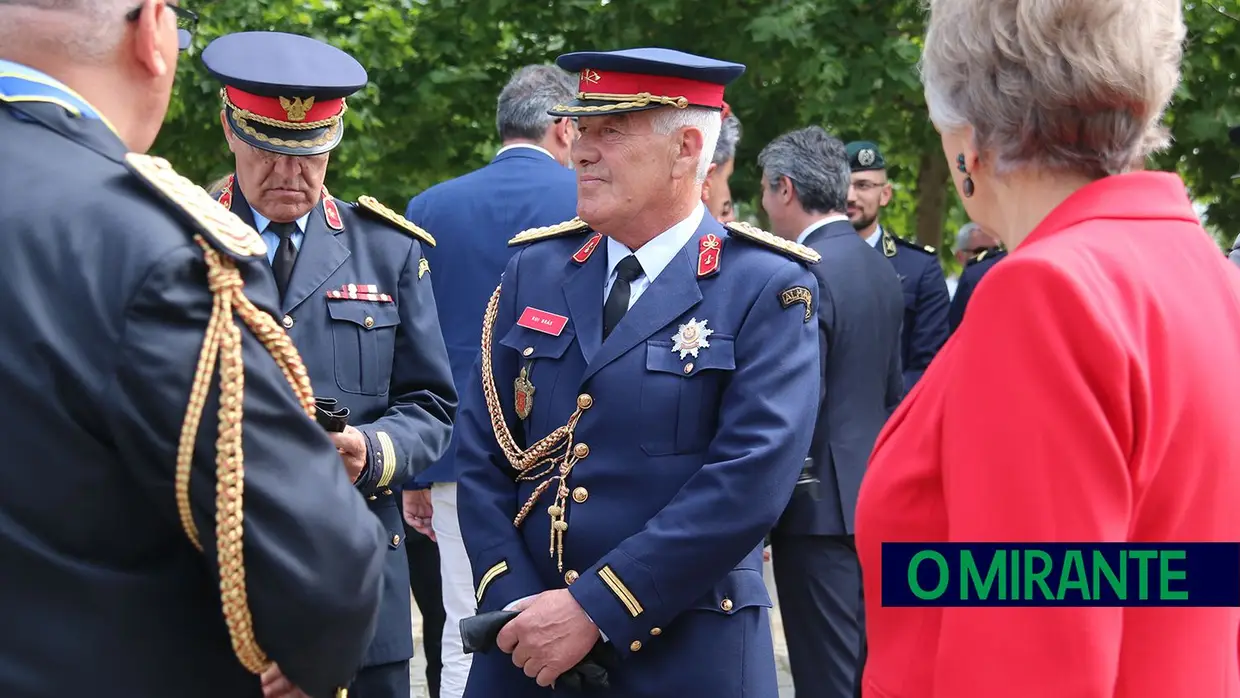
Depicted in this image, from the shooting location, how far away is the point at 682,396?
326 cm

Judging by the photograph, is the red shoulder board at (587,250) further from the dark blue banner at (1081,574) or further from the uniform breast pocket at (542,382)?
the dark blue banner at (1081,574)

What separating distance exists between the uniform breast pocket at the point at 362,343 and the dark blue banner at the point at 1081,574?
2.15m

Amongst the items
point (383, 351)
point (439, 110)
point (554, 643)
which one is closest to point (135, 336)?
point (554, 643)

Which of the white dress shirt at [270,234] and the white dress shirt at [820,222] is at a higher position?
the white dress shirt at [270,234]

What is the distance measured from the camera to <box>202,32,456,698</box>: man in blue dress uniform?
150 inches

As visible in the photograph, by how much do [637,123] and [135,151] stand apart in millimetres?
1556

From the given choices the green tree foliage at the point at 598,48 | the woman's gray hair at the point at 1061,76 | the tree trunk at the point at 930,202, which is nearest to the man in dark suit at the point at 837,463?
the green tree foliage at the point at 598,48

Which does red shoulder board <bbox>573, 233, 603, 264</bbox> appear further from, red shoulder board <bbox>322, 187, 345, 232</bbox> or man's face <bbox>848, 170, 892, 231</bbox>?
man's face <bbox>848, 170, 892, 231</bbox>

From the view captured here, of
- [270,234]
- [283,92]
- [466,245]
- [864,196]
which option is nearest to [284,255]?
[270,234]

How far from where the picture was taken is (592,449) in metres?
3.27

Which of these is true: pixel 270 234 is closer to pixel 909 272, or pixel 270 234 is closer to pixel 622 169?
pixel 622 169

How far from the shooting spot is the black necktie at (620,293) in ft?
11.2

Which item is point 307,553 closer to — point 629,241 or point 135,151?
point 135,151

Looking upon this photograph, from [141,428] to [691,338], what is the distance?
1.67m
